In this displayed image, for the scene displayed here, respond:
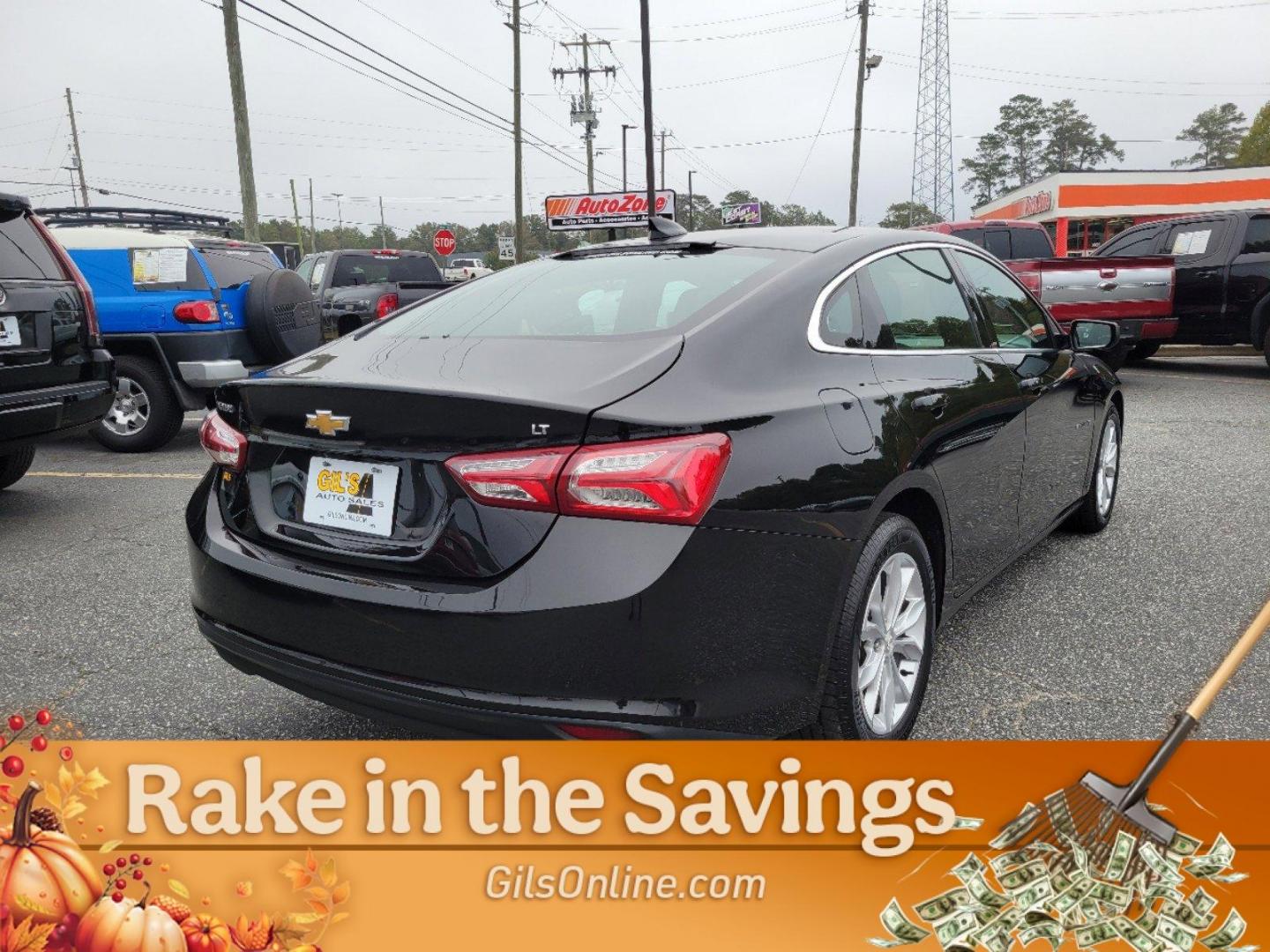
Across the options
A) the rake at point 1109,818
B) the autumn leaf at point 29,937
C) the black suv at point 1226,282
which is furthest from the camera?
the black suv at point 1226,282

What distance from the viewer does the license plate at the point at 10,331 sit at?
4.83 m

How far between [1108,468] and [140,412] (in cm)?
658

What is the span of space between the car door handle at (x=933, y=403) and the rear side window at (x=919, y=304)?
0.54 ft

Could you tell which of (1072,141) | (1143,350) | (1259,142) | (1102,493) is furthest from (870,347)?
(1072,141)

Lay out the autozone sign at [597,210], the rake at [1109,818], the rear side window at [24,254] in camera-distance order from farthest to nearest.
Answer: the autozone sign at [597,210] → the rear side window at [24,254] → the rake at [1109,818]

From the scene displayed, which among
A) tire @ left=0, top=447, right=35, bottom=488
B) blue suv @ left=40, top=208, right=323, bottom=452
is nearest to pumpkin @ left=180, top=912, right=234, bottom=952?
tire @ left=0, top=447, right=35, bottom=488

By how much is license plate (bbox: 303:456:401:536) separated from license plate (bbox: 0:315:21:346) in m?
3.60

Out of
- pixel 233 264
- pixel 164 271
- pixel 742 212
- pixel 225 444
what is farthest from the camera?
pixel 742 212

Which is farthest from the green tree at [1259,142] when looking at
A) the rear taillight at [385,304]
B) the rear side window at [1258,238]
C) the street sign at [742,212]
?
the rear taillight at [385,304]

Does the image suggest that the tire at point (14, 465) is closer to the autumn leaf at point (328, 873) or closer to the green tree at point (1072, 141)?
the autumn leaf at point (328, 873)

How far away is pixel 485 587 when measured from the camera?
1921mm

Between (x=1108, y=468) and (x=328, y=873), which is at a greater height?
(x=1108, y=468)

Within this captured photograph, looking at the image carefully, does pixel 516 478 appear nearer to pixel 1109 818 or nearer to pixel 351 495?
pixel 351 495

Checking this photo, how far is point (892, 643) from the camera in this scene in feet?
8.23
